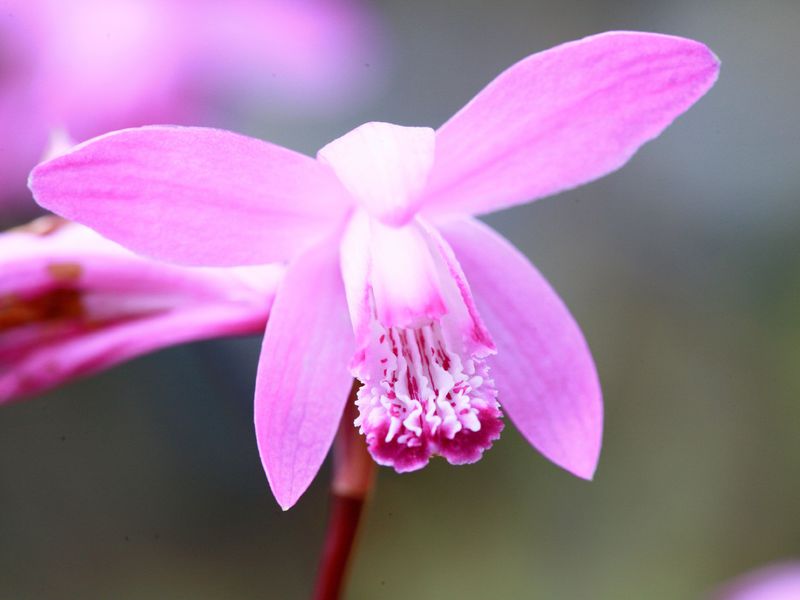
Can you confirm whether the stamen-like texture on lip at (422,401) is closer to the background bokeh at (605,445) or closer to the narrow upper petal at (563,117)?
the narrow upper petal at (563,117)

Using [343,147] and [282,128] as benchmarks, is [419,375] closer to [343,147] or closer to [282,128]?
[343,147]

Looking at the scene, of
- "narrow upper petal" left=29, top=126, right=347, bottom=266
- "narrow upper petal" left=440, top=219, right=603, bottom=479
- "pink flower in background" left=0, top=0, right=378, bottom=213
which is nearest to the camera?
"narrow upper petal" left=29, top=126, right=347, bottom=266

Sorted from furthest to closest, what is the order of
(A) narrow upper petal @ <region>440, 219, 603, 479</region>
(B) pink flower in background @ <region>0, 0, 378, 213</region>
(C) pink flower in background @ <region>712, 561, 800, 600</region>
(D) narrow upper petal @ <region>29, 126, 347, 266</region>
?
1. (B) pink flower in background @ <region>0, 0, 378, 213</region>
2. (C) pink flower in background @ <region>712, 561, 800, 600</region>
3. (A) narrow upper petal @ <region>440, 219, 603, 479</region>
4. (D) narrow upper petal @ <region>29, 126, 347, 266</region>

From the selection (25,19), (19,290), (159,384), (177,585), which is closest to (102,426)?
(159,384)

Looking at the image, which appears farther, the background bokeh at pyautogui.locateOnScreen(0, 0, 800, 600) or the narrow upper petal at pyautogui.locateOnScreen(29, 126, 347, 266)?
the background bokeh at pyautogui.locateOnScreen(0, 0, 800, 600)

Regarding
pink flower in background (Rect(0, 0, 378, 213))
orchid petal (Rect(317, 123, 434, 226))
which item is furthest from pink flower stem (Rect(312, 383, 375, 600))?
pink flower in background (Rect(0, 0, 378, 213))

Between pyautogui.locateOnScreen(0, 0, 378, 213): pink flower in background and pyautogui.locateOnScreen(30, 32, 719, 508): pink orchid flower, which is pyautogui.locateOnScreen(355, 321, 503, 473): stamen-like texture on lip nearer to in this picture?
pyautogui.locateOnScreen(30, 32, 719, 508): pink orchid flower
